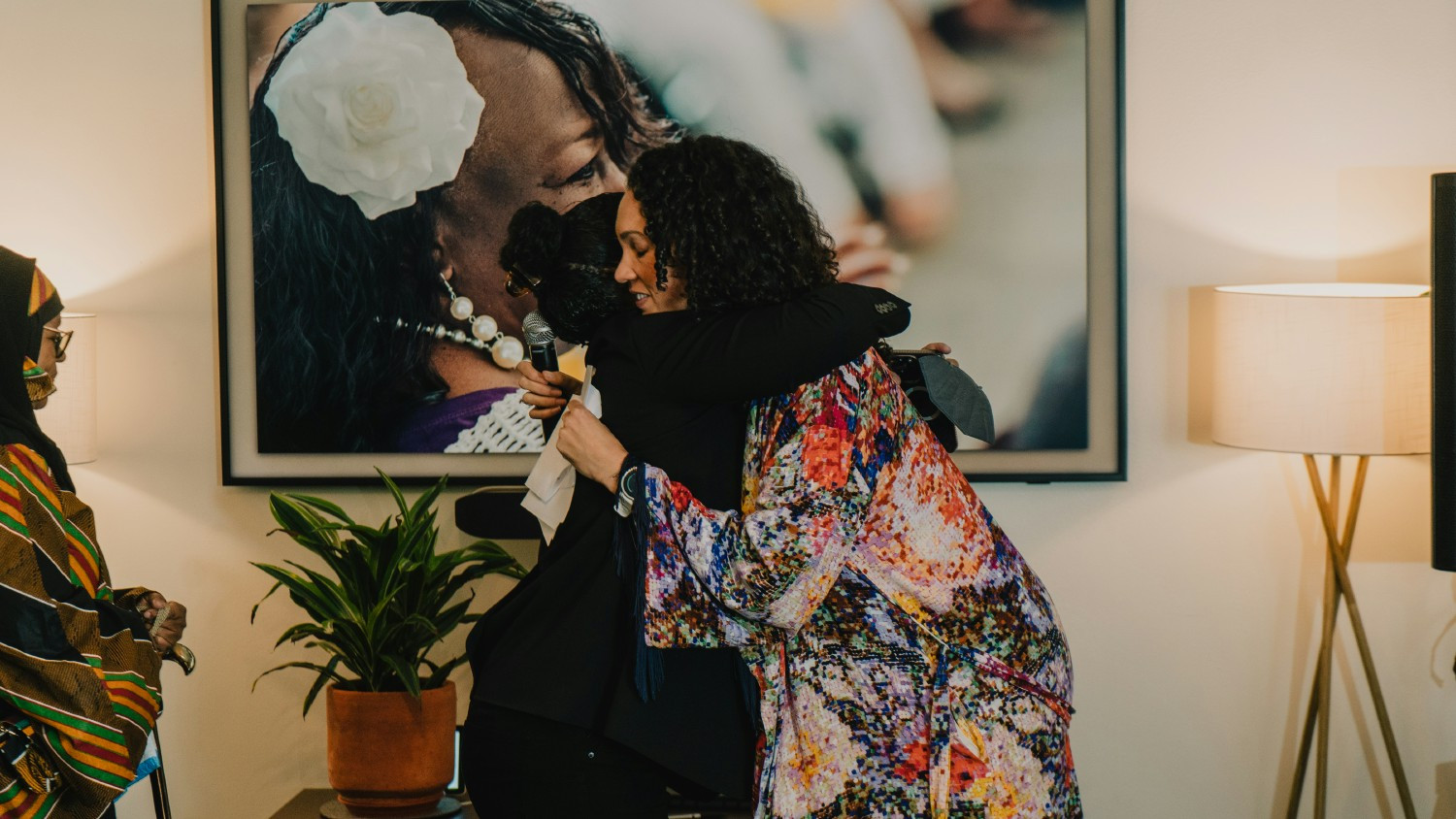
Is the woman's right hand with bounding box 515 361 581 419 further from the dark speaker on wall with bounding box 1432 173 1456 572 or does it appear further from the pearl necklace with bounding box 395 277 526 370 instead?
the dark speaker on wall with bounding box 1432 173 1456 572

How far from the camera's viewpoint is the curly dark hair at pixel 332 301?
281 centimetres

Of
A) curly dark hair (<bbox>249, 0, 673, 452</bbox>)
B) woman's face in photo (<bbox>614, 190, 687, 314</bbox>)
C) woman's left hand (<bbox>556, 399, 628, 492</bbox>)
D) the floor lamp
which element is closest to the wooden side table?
curly dark hair (<bbox>249, 0, 673, 452</bbox>)

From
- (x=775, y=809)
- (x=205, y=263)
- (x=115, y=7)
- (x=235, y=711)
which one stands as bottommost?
(x=235, y=711)

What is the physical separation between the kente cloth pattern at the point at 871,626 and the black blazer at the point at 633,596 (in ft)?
0.16

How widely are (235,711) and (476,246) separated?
1.24m

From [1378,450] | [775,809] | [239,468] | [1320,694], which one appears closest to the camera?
[775,809]

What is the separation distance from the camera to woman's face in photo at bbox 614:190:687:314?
1562 mm

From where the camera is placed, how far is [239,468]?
9.39ft

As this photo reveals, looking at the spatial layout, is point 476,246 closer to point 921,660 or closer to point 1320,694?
point 921,660

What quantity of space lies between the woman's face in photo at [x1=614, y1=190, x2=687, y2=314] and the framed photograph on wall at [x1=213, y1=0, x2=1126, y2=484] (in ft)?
4.05

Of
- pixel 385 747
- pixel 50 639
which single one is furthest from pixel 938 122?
pixel 50 639

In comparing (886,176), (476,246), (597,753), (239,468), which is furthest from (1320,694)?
(239,468)

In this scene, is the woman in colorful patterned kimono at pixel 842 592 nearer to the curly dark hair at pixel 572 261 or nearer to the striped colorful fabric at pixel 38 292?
the curly dark hair at pixel 572 261

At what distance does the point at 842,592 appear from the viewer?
153 centimetres
